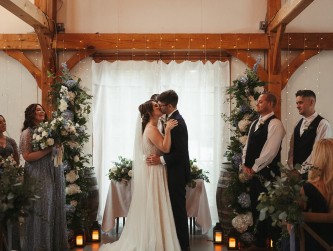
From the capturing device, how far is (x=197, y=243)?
6613 millimetres

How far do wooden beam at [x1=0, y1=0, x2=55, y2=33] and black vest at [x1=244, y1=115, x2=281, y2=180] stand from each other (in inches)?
122

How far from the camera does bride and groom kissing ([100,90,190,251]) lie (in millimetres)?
5359

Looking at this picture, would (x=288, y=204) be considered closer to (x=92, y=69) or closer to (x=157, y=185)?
(x=157, y=185)

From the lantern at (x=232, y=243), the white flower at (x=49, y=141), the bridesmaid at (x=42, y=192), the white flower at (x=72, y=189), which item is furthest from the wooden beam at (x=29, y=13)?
the lantern at (x=232, y=243)

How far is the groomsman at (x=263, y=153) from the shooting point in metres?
5.53

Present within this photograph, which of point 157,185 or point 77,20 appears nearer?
point 157,185

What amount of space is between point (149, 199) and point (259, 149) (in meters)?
1.31

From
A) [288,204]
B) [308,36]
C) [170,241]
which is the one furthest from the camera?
[308,36]

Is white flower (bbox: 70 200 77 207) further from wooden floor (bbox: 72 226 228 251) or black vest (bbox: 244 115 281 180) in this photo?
black vest (bbox: 244 115 281 180)

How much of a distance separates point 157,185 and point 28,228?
4.55 feet

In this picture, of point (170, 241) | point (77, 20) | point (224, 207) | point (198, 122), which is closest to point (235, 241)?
point (224, 207)

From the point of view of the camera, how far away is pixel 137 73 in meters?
8.21

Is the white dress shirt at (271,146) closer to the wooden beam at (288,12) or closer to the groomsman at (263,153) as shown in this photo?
the groomsman at (263,153)

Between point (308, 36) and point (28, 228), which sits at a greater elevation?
point (308, 36)
